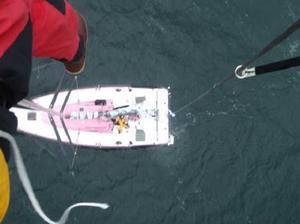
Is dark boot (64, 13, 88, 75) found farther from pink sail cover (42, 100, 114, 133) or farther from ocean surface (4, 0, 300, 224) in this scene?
ocean surface (4, 0, 300, 224)

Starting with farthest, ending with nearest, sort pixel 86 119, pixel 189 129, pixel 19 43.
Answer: pixel 189 129
pixel 86 119
pixel 19 43

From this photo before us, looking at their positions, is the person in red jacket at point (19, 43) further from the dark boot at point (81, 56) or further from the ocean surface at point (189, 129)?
the ocean surface at point (189, 129)

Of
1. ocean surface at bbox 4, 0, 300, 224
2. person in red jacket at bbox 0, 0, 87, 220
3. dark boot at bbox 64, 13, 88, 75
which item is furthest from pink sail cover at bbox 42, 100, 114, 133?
person in red jacket at bbox 0, 0, 87, 220

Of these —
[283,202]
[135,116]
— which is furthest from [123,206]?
[283,202]

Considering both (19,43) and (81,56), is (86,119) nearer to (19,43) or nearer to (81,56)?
(81,56)

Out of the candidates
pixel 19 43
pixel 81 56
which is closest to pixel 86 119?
pixel 81 56

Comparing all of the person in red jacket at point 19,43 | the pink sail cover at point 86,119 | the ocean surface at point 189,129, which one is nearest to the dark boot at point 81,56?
the person in red jacket at point 19,43
